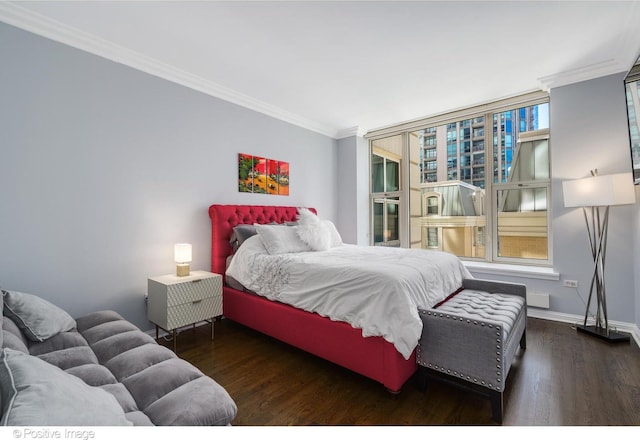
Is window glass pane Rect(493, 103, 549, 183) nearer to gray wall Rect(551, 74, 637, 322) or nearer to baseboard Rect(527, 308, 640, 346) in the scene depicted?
gray wall Rect(551, 74, 637, 322)

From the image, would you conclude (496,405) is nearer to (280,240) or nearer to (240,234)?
(280,240)

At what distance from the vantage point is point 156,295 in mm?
2582

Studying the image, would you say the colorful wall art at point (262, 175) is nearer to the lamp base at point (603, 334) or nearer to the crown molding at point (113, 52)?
the crown molding at point (113, 52)

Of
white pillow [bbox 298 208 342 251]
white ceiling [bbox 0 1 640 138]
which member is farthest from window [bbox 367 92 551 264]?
white pillow [bbox 298 208 342 251]

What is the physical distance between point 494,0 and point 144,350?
10.5 ft

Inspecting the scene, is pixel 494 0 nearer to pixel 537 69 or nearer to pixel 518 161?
pixel 537 69

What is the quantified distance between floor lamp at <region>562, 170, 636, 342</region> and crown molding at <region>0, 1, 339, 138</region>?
3.58 m

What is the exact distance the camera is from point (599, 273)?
300 cm

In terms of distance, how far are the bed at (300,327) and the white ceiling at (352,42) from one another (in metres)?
1.49

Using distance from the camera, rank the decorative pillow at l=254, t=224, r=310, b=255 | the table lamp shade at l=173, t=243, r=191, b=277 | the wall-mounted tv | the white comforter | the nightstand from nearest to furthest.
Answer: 1. the white comforter
2. the wall-mounted tv
3. the nightstand
4. the table lamp shade at l=173, t=243, r=191, b=277
5. the decorative pillow at l=254, t=224, r=310, b=255

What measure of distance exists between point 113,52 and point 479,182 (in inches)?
177

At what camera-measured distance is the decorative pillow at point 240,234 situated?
3.17 meters

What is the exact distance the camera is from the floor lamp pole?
278 cm
